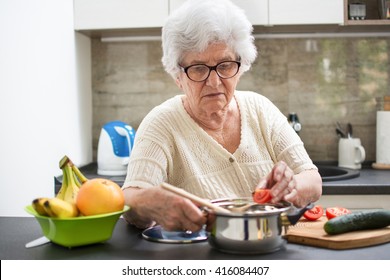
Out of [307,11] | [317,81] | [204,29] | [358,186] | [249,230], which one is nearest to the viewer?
[249,230]

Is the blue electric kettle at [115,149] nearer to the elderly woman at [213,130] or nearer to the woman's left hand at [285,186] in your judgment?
the elderly woman at [213,130]

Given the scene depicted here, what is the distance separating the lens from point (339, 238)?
3.59 ft

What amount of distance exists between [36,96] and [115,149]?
570 millimetres

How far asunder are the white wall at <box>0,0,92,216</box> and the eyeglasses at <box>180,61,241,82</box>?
70cm

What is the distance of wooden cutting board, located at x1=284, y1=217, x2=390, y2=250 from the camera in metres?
1.08

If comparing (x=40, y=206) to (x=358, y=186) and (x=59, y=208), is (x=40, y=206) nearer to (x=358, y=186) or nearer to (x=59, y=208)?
(x=59, y=208)

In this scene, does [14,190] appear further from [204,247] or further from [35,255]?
→ [204,247]

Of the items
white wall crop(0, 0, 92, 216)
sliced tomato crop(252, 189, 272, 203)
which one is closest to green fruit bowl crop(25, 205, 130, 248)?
sliced tomato crop(252, 189, 272, 203)

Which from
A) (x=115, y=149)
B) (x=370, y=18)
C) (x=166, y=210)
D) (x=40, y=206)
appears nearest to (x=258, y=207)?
(x=166, y=210)

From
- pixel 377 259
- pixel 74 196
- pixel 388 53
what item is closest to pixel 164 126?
pixel 74 196

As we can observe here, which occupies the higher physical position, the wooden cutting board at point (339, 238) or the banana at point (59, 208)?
the banana at point (59, 208)

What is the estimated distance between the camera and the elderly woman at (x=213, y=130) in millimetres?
1411

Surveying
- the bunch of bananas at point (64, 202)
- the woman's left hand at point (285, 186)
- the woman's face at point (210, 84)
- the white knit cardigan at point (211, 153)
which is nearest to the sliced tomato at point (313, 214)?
the woman's left hand at point (285, 186)

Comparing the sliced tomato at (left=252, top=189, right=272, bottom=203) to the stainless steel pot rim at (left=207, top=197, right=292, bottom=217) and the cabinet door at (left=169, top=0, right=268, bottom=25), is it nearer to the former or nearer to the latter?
the stainless steel pot rim at (left=207, top=197, right=292, bottom=217)
